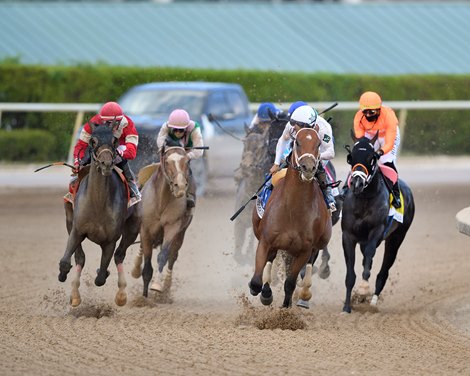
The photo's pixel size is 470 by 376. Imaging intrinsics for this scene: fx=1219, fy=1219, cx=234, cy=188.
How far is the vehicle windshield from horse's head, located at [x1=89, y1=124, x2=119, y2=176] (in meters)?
8.91

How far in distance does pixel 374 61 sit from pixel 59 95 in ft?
29.1

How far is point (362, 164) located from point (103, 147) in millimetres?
2592

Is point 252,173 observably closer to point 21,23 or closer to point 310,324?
point 310,324

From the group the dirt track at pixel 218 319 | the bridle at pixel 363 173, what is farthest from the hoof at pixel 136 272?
the bridle at pixel 363 173

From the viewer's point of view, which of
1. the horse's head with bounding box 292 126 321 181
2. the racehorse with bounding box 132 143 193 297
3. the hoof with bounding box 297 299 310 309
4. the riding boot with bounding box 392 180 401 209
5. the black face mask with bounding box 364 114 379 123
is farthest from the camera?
the riding boot with bounding box 392 180 401 209

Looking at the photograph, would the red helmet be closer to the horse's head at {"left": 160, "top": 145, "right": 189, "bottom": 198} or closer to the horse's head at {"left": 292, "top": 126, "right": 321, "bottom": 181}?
the horse's head at {"left": 160, "top": 145, "right": 189, "bottom": 198}

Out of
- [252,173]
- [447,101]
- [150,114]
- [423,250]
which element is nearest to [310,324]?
[252,173]

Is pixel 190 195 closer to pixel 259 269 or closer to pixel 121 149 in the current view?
pixel 121 149

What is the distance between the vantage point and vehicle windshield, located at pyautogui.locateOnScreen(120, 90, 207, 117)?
19.4 meters

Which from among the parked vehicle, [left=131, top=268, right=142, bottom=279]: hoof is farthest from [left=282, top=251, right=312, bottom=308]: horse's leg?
the parked vehicle

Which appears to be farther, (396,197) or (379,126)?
(396,197)

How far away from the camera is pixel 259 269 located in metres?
10.5

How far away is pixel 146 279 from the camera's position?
11.9 m

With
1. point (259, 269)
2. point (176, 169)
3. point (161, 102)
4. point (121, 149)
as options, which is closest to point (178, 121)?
point (176, 169)
